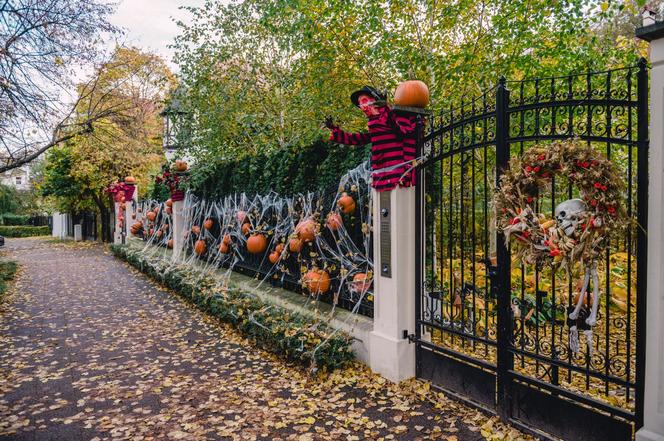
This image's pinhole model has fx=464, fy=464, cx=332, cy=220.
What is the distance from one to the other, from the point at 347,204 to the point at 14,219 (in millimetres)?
49438

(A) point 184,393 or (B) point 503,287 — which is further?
Answer: (A) point 184,393

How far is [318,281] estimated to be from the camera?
21.5ft

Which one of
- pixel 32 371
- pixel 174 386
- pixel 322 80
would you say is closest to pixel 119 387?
pixel 174 386

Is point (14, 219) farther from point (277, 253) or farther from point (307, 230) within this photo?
point (307, 230)

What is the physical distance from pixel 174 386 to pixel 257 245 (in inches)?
129

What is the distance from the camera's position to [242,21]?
37.1 feet

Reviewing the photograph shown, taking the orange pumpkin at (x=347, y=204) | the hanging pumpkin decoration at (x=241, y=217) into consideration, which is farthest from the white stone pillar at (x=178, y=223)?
the orange pumpkin at (x=347, y=204)

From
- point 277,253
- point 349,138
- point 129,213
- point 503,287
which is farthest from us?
point 129,213

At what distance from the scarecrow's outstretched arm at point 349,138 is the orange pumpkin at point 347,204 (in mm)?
798

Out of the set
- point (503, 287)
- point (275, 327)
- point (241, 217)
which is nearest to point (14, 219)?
point (241, 217)

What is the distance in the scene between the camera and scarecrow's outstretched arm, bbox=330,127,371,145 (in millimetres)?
5590

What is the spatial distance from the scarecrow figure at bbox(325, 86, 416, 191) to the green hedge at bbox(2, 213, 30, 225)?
50.1m

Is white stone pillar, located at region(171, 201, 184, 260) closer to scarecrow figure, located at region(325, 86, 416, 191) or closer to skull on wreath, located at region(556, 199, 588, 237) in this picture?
scarecrow figure, located at region(325, 86, 416, 191)

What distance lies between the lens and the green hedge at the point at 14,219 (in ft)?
146
